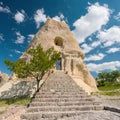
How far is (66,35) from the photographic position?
87.2 ft

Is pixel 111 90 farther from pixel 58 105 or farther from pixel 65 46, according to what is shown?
pixel 58 105

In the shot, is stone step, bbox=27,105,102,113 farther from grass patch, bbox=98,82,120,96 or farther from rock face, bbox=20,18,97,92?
rock face, bbox=20,18,97,92

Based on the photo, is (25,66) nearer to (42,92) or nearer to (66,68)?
(42,92)

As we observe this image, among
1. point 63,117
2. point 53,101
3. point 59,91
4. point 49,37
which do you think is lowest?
point 63,117

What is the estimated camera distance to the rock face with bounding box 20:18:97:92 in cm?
2405

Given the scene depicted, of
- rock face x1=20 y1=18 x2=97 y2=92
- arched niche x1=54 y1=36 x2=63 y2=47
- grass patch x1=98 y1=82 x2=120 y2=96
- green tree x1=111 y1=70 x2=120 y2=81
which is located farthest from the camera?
green tree x1=111 y1=70 x2=120 y2=81

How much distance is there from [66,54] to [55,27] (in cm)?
539

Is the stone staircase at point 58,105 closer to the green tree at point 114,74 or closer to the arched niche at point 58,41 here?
the arched niche at point 58,41

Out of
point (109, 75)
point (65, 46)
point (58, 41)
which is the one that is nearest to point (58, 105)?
point (65, 46)

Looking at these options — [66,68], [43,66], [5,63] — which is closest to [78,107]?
[43,66]

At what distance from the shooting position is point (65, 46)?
25.4 m

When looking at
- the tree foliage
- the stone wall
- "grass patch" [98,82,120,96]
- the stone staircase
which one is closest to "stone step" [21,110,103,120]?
the stone staircase

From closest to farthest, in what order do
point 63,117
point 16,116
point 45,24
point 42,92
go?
point 16,116
point 63,117
point 42,92
point 45,24

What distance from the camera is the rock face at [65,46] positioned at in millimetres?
24047
